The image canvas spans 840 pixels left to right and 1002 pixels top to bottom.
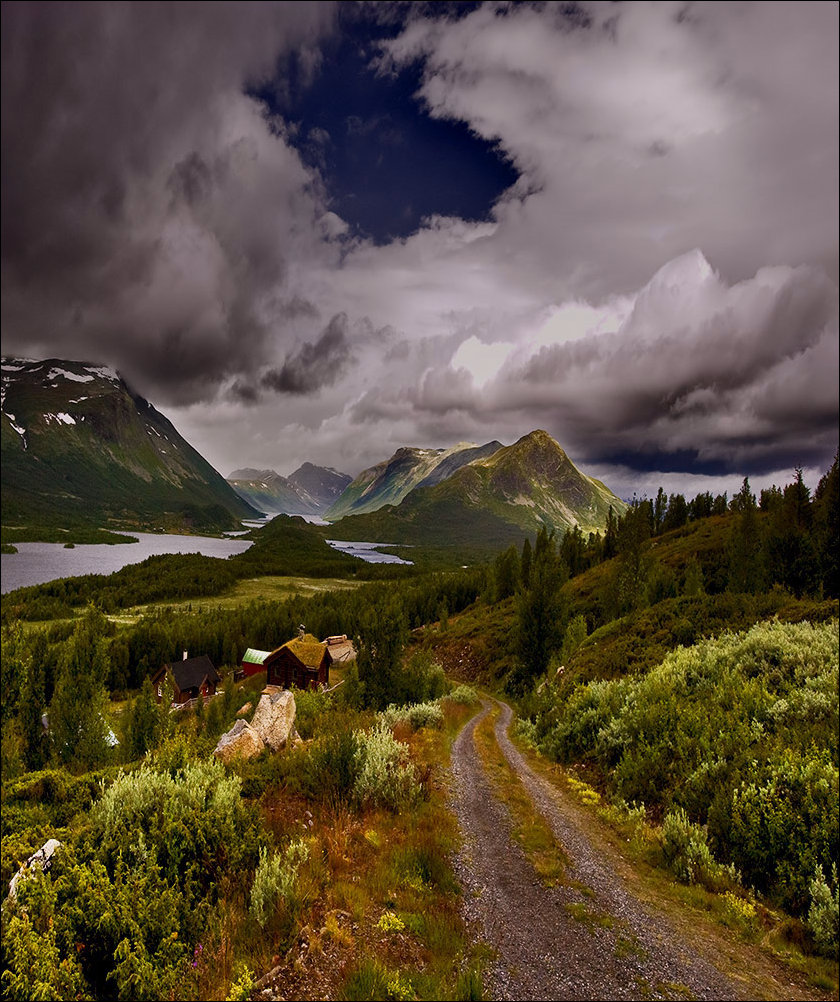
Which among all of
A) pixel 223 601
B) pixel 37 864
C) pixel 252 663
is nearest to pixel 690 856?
pixel 37 864

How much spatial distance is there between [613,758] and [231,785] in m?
12.9

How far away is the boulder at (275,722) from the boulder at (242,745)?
0.43 m

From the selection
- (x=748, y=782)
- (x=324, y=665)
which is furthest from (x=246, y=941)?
(x=324, y=665)

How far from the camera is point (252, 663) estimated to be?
90.1m

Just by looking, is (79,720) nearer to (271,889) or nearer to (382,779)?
(382,779)

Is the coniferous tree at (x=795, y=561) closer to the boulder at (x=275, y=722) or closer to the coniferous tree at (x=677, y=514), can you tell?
the boulder at (x=275, y=722)

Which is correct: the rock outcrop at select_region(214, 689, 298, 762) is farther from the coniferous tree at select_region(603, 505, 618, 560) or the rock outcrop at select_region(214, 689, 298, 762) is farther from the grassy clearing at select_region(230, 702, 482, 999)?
the coniferous tree at select_region(603, 505, 618, 560)

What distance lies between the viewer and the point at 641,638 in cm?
2597

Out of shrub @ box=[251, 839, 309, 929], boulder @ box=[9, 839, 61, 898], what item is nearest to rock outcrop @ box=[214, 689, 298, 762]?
boulder @ box=[9, 839, 61, 898]

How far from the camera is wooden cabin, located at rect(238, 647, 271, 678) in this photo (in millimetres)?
88500

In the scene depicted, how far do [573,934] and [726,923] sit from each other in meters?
3.04

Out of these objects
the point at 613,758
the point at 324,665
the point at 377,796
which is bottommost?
the point at 324,665

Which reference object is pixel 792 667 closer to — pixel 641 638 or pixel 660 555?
pixel 641 638

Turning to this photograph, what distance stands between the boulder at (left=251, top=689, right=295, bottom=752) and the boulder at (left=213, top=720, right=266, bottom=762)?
43 cm
